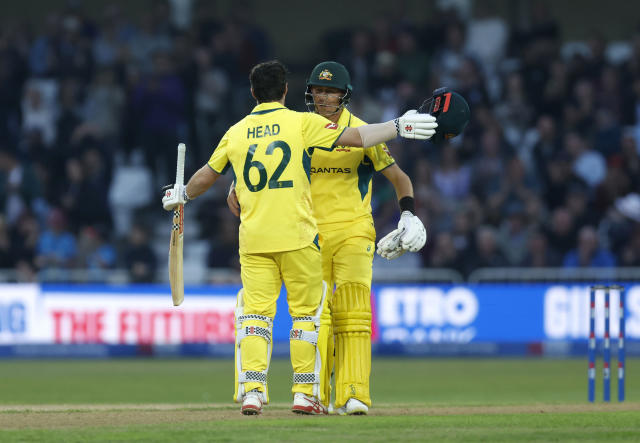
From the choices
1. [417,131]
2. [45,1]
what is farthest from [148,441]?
[45,1]

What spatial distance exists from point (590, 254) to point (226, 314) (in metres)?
5.98

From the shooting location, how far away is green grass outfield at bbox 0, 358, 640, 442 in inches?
309

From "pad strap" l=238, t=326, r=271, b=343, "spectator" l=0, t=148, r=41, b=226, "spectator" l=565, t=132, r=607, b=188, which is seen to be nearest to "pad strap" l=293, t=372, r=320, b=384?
"pad strap" l=238, t=326, r=271, b=343

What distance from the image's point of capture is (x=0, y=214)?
21188mm

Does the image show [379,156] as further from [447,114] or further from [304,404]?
[304,404]

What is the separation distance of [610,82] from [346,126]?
520 inches

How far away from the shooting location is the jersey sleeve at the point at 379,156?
9375 mm

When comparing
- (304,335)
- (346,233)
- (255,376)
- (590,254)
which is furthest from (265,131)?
(590,254)

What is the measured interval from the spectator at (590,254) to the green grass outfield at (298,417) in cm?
175

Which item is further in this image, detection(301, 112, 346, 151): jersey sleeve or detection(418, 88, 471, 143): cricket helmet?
detection(418, 88, 471, 143): cricket helmet

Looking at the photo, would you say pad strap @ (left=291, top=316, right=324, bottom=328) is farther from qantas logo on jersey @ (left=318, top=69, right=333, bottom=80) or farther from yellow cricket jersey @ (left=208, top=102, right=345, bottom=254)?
qantas logo on jersey @ (left=318, top=69, right=333, bottom=80)

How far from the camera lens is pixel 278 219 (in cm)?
873

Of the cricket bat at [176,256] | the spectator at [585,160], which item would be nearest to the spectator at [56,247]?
the spectator at [585,160]

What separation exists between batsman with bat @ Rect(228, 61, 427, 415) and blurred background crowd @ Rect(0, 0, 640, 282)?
10.3 metres
